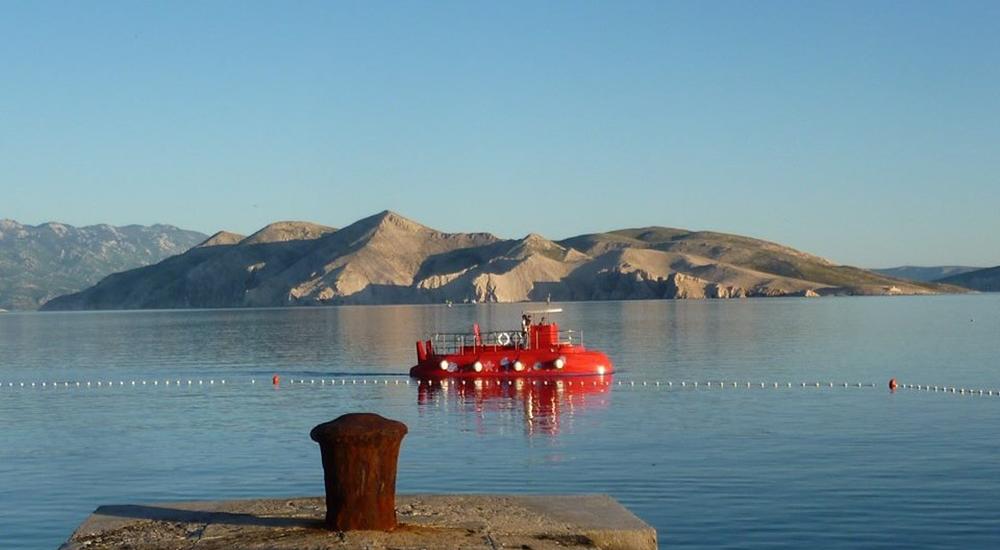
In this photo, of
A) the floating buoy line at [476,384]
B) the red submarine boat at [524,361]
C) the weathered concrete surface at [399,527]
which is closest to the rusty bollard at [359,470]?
the weathered concrete surface at [399,527]

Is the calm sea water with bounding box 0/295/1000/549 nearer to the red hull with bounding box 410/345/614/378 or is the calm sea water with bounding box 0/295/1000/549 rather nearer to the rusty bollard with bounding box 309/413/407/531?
the red hull with bounding box 410/345/614/378

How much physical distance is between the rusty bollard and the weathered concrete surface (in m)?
0.24

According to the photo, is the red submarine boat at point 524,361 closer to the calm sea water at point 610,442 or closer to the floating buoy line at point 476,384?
the floating buoy line at point 476,384

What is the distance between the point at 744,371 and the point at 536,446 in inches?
1469

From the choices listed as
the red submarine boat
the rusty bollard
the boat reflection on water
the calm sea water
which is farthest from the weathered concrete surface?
the red submarine boat

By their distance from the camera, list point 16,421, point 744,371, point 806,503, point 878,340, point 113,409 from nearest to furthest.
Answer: point 806,503 → point 16,421 → point 113,409 → point 744,371 → point 878,340

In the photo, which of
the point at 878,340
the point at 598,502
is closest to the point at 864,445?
the point at 598,502

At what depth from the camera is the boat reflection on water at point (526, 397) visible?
49716mm

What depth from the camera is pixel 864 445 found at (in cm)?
3969

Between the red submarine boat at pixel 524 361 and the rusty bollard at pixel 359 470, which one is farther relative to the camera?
the red submarine boat at pixel 524 361

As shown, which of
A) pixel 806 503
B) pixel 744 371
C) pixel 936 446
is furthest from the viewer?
pixel 744 371

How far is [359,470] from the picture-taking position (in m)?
17.1

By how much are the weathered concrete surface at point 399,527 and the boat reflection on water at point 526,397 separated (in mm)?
24475

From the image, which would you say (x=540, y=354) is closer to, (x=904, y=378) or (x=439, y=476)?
(x=904, y=378)
